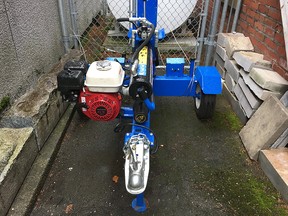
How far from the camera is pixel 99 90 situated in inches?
75.6

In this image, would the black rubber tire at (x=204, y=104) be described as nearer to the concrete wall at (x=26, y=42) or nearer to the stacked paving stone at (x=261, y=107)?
the stacked paving stone at (x=261, y=107)

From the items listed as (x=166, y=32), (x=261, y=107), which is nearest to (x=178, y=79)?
(x=261, y=107)

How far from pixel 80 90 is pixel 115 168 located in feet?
2.54

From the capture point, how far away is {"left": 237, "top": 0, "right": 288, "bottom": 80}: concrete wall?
2525mm

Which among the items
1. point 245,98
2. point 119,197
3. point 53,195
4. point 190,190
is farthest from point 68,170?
point 245,98

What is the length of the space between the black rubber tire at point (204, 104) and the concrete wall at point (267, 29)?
0.70m

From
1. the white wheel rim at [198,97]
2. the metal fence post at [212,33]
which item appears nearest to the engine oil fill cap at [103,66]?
the white wheel rim at [198,97]

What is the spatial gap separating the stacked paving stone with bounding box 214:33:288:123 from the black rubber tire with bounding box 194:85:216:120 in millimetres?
347

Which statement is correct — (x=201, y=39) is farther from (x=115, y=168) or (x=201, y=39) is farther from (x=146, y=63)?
(x=115, y=168)

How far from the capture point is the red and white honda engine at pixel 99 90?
1.87 meters

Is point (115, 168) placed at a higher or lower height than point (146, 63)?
lower

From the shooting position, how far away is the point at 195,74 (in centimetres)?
286

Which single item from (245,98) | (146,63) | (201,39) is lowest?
(245,98)

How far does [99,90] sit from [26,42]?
1.19 metres
